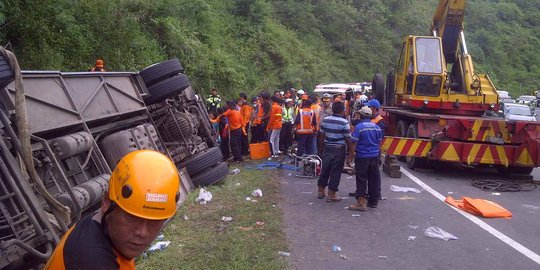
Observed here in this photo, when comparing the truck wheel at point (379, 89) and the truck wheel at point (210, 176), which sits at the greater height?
the truck wheel at point (210, 176)

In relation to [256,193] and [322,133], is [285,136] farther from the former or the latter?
[256,193]

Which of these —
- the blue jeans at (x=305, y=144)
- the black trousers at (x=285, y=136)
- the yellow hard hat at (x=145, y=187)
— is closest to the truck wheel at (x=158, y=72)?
the blue jeans at (x=305, y=144)

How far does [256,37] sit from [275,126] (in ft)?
56.1

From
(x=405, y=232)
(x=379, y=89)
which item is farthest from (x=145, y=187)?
(x=379, y=89)

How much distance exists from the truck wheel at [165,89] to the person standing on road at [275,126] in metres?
4.60

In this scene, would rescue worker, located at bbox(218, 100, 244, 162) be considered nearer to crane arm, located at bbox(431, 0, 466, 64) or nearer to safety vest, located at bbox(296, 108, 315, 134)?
safety vest, located at bbox(296, 108, 315, 134)

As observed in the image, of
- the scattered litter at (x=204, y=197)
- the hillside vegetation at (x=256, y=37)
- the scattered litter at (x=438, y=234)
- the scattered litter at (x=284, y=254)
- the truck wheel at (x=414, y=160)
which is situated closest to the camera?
the scattered litter at (x=284, y=254)

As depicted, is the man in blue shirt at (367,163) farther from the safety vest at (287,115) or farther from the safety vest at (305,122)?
the safety vest at (287,115)

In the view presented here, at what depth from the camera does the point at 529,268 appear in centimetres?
584

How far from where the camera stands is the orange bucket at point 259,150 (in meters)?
13.8

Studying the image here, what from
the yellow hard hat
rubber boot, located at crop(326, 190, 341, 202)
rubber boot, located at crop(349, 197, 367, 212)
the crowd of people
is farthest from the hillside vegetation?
the yellow hard hat

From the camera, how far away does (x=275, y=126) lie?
13.4 meters

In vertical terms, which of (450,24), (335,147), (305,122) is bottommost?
(305,122)

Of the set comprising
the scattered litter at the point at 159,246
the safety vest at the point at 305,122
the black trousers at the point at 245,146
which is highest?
the scattered litter at the point at 159,246
